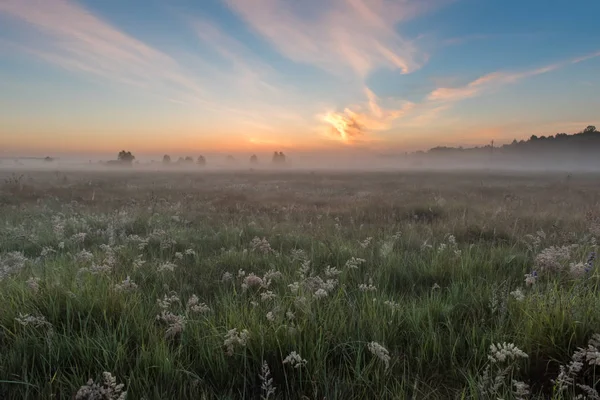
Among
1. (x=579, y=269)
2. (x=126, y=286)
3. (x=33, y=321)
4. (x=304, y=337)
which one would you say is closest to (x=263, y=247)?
(x=126, y=286)

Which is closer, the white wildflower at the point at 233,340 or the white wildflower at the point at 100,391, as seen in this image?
the white wildflower at the point at 100,391

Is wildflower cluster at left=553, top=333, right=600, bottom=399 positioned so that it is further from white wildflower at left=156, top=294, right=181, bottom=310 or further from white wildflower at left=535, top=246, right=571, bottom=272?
white wildflower at left=156, top=294, right=181, bottom=310

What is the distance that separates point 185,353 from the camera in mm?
2424

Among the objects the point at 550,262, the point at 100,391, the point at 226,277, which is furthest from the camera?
the point at 226,277

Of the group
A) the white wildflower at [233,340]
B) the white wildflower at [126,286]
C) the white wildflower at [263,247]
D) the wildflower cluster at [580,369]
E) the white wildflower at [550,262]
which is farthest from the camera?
the white wildflower at [263,247]

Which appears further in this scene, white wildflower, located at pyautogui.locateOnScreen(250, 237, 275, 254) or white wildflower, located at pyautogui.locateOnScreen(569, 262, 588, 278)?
white wildflower, located at pyautogui.locateOnScreen(250, 237, 275, 254)

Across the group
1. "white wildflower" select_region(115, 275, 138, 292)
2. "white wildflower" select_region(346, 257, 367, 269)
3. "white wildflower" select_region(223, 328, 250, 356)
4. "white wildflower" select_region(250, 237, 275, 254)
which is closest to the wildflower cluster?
"white wildflower" select_region(223, 328, 250, 356)

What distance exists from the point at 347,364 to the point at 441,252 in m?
3.57

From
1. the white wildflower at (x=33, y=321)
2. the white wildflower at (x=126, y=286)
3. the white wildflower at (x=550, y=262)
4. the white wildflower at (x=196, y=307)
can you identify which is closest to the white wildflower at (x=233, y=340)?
the white wildflower at (x=196, y=307)

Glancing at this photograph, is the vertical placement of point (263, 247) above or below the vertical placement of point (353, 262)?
below

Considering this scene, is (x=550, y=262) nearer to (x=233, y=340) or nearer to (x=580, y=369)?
(x=580, y=369)

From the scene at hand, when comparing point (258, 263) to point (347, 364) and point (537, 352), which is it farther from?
point (537, 352)

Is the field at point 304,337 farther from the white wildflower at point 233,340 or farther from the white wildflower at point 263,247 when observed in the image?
the white wildflower at point 263,247

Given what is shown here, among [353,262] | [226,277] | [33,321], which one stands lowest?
[226,277]
